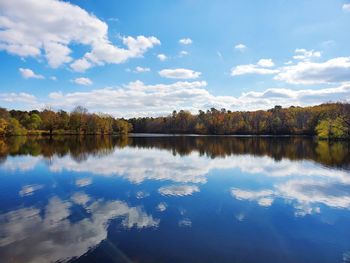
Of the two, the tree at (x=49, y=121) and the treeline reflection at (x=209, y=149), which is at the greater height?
the tree at (x=49, y=121)

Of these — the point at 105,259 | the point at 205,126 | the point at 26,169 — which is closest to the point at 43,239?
the point at 105,259

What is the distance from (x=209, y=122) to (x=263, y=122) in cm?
2487

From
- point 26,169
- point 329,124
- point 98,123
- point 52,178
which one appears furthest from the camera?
point 98,123

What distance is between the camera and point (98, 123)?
10738cm

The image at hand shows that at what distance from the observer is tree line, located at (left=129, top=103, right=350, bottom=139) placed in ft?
240

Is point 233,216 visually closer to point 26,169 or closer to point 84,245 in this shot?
point 84,245

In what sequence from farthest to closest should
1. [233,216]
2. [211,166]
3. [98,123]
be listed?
[98,123] → [211,166] → [233,216]

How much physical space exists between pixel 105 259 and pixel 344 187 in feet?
49.2

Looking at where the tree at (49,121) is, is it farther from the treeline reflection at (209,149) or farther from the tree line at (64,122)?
the treeline reflection at (209,149)

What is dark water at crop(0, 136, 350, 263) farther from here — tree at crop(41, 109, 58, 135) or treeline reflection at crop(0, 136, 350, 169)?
tree at crop(41, 109, 58, 135)

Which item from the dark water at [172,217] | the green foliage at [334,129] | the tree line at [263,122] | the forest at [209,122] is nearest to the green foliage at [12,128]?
the forest at [209,122]

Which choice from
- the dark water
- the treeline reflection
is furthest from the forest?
the dark water

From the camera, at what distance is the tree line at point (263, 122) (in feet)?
240

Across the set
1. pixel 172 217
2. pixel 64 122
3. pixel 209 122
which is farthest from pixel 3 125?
pixel 209 122
